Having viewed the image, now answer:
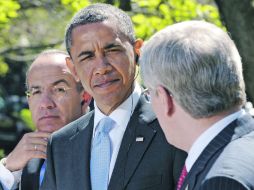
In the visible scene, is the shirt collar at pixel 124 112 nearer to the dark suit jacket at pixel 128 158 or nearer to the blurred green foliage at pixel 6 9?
the dark suit jacket at pixel 128 158

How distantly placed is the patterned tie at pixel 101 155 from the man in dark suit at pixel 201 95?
95 cm

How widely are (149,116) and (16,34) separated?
25.0 feet

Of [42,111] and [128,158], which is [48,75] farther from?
[128,158]

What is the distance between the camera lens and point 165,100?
10.1 ft

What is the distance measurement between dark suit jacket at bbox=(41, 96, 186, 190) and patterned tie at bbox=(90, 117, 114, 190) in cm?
3

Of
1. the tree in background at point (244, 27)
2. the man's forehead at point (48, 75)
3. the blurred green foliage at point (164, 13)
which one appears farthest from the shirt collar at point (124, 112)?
the blurred green foliage at point (164, 13)

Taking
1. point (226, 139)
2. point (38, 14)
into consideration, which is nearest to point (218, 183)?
point (226, 139)

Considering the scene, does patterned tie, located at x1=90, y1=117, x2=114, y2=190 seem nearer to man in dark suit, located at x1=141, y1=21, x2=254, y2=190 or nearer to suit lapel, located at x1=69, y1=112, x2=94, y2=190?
suit lapel, located at x1=69, y1=112, x2=94, y2=190

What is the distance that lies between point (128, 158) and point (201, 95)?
1034 mm

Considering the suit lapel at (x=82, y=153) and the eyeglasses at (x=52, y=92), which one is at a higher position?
the eyeglasses at (x=52, y=92)

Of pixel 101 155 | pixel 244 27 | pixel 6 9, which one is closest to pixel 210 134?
pixel 101 155

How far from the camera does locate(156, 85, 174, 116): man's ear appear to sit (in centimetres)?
305

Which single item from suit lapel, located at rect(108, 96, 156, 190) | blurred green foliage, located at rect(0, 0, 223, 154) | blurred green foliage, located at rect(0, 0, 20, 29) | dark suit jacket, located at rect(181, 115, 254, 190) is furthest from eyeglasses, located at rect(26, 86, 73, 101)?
blurred green foliage, located at rect(0, 0, 20, 29)

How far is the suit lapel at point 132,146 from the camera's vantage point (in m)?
3.89
